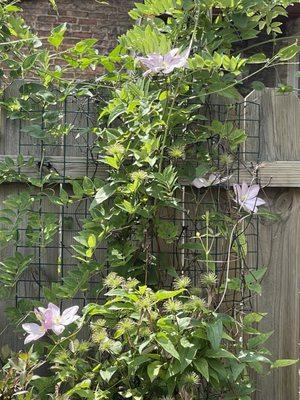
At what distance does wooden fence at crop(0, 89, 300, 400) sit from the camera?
10.3 feet

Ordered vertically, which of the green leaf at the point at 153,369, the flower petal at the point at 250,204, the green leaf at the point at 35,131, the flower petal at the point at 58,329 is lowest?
the green leaf at the point at 153,369

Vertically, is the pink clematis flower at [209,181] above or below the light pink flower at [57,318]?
above

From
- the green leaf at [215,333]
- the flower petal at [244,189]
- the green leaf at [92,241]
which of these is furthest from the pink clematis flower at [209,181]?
the green leaf at [215,333]

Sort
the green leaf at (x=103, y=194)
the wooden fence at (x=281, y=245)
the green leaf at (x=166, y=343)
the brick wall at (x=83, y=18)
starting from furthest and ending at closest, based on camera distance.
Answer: the brick wall at (x=83, y=18), the wooden fence at (x=281, y=245), the green leaf at (x=103, y=194), the green leaf at (x=166, y=343)

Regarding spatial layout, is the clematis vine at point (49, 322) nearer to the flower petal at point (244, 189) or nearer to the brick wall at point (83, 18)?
the flower petal at point (244, 189)

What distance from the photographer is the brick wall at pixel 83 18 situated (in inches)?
309

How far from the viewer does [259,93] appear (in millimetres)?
3145

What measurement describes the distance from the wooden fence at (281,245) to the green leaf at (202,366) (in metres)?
0.71

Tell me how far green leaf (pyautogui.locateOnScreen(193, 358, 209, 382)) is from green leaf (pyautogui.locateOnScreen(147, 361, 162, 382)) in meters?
0.13

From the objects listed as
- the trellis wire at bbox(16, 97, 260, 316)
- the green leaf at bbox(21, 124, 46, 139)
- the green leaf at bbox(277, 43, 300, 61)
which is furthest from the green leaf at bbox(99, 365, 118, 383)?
the green leaf at bbox(277, 43, 300, 61)

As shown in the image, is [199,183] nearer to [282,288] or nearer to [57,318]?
[282,288]

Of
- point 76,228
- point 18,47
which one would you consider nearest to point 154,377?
point 76,228

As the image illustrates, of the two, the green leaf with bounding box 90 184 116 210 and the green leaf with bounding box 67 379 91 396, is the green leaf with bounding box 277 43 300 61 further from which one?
the green leaf with bounding box 67 379 91 396

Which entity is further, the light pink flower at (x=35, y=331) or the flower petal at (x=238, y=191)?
the flower petal at (x=238, y=191)
